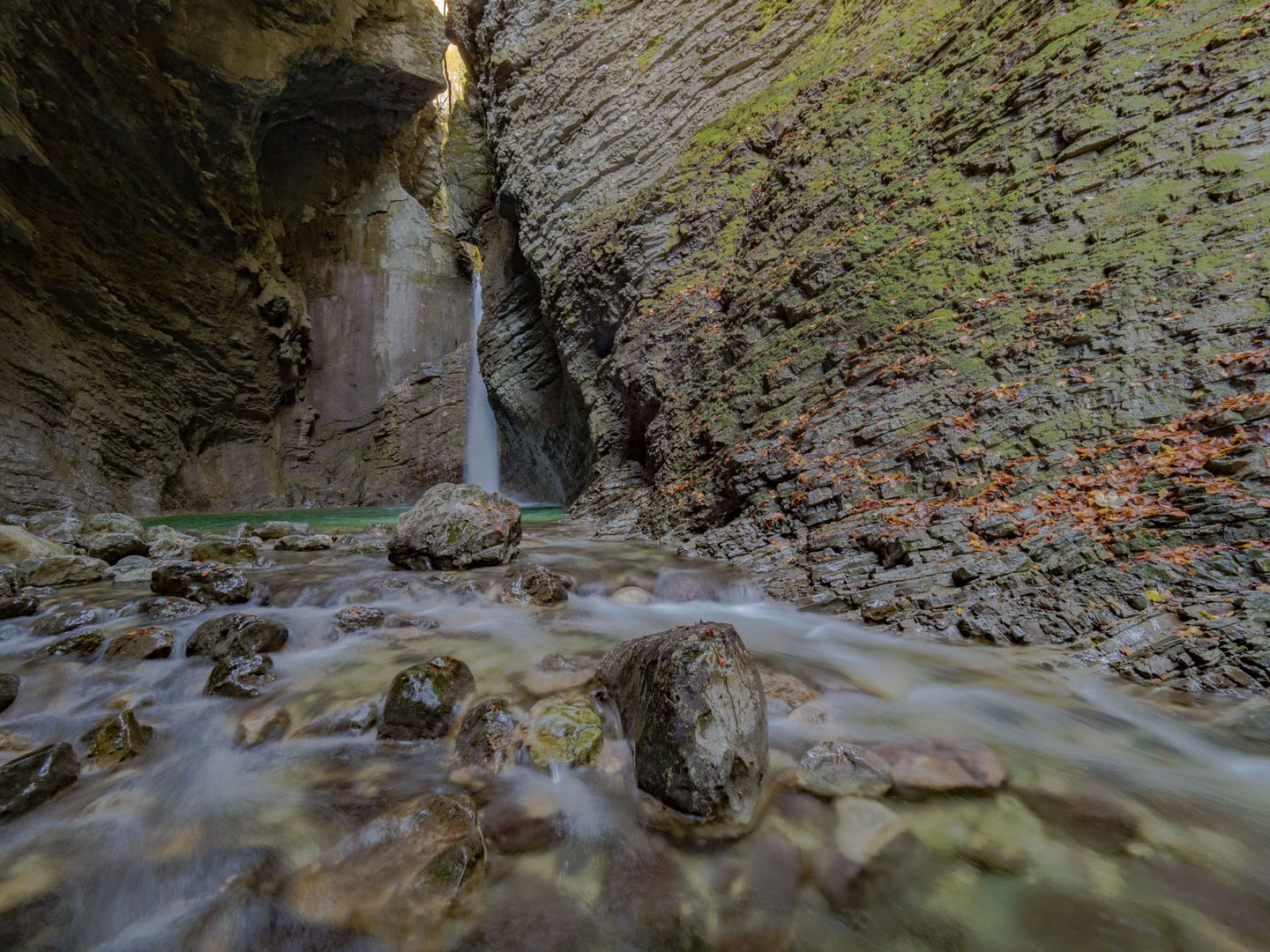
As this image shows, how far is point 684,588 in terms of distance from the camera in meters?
4.64

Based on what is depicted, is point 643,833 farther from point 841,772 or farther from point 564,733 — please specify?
point 841,772

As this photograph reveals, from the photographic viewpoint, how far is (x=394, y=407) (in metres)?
20.1

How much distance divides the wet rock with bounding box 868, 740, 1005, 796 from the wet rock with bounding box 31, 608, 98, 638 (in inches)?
206

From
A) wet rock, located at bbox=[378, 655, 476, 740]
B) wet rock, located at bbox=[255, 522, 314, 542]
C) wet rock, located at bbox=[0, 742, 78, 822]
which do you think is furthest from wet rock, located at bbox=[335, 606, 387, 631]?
wet rock, located at bbox=[255, 522, 314, 542]

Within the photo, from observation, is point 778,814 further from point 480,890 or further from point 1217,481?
point 1217,481

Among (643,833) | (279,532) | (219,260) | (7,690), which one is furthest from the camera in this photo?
(219,260)

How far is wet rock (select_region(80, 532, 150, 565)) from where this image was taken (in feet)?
18.3

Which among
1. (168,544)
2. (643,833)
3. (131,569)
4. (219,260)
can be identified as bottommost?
(643,833)

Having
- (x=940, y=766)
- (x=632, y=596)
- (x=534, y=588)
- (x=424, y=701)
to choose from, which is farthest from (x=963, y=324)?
(x=424, y=701)

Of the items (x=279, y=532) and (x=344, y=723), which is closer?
(x=344, y=723)

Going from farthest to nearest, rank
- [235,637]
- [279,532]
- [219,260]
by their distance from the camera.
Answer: [219,260], [279,532], [235,637]

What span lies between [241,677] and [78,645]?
129 centimetres

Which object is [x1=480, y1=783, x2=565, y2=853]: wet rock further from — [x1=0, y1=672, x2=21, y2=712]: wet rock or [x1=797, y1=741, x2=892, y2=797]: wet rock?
[x1=0, y1=672, x2=21, y2=712]: wet rock

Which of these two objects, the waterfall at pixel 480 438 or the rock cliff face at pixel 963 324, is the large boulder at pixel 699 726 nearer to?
the rock cliff face at pixel 963 324
